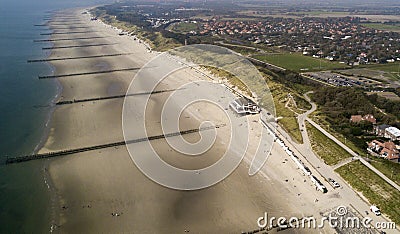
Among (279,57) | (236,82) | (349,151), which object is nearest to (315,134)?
(349,151)

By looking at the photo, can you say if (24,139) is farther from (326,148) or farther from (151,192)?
(326,148)

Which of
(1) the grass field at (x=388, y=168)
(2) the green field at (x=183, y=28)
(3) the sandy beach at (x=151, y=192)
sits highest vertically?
(2) the green field at (x=183, y=28)

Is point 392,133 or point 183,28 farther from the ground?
point 183,28

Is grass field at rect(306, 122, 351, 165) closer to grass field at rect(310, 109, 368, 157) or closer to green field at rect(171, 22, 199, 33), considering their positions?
grass field at rect(310, 109, 368, 157)

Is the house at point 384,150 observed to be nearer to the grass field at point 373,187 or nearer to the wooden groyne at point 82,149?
the grass field at point 373,187

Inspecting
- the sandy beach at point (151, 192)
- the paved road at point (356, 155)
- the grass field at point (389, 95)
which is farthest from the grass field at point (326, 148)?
the grass field at point (389, 95)

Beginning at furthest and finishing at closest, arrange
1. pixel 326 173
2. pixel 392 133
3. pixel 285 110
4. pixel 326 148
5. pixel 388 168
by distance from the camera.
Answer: pixel 285 110 → pixel 392 133 → pixel 326 148 → pixel 326 173 → pixel 388 168

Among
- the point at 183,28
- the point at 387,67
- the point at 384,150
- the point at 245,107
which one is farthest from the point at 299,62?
the point at 183,28

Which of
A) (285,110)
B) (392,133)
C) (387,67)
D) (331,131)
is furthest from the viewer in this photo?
(387,67)
